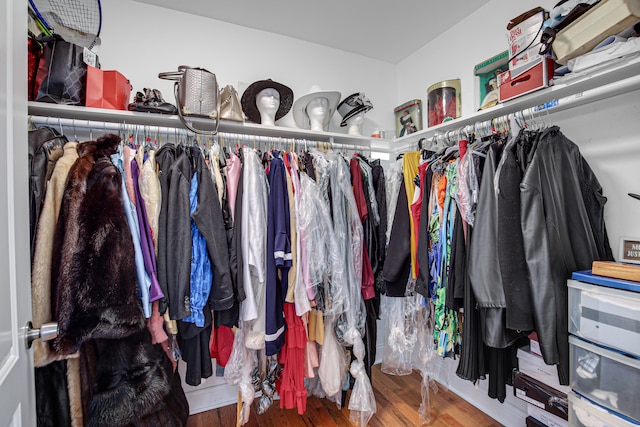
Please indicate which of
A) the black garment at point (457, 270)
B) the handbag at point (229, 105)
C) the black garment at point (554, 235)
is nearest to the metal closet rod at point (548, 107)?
the black garment at point (554, 235)

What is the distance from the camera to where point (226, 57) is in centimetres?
200

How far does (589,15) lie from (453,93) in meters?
0.88

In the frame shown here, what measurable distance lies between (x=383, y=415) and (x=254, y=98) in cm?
216

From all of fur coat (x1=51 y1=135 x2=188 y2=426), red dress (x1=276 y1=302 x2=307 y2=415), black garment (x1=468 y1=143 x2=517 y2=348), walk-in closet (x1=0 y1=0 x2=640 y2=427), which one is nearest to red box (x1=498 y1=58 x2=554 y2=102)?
walk-in closet (x1=0 y1=0 x2=640 y2=427)

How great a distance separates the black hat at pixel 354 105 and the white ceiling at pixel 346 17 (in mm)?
502

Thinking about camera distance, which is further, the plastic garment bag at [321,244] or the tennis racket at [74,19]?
the plastic garment bag at [321,244]

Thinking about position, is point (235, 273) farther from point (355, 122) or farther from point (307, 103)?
point (355, 122)

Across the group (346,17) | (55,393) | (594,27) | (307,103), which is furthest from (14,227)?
(346,17)

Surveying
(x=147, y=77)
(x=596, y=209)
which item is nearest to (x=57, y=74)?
(x=147, y=77)

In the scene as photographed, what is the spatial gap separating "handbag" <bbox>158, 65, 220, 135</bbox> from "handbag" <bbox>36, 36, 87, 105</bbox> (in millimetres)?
367

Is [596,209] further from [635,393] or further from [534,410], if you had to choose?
[534,410]

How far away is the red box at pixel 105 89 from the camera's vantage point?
4.54 ft

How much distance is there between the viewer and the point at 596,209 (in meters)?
1.24

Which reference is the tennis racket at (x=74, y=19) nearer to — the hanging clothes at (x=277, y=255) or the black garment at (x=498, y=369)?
the hanging clothes at (x=277, y=255)
